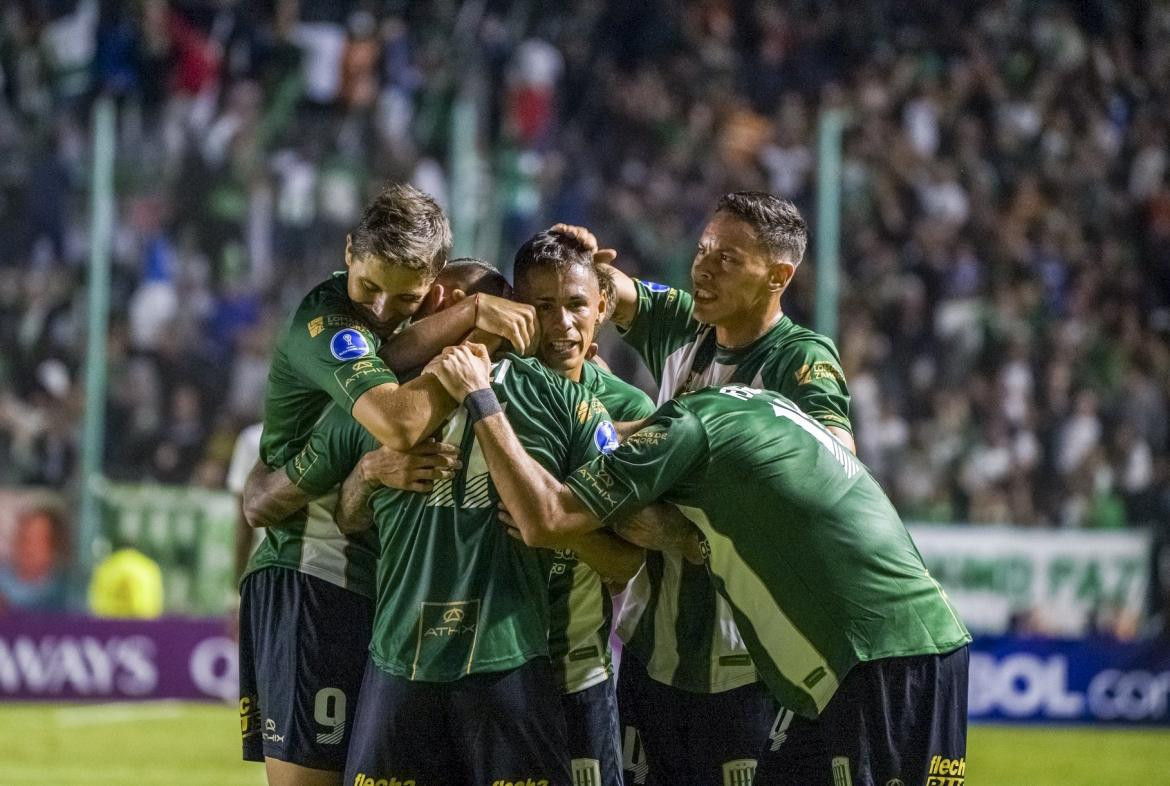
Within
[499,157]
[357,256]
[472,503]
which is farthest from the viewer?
[499,157]

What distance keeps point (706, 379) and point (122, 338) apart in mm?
9431

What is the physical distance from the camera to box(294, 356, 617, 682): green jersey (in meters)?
4.55

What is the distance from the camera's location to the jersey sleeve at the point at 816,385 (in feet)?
17.7

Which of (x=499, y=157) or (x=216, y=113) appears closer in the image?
(x=499, y=157)

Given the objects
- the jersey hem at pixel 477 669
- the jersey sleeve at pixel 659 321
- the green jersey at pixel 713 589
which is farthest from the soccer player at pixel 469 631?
the jersey sleeve at pixel 659 321

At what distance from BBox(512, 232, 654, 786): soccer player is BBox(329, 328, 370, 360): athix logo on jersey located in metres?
0.51

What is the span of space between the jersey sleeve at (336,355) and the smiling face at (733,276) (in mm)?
1266

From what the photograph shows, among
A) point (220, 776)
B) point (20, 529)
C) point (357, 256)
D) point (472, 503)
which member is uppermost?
point (357, 256)

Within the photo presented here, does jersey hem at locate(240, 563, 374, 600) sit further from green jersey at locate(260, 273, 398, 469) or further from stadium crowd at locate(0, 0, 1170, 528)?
stadium crowd at locate(0, 0, 1170, 528)

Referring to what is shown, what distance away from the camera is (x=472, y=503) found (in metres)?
4.64

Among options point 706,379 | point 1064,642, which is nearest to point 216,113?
point 1064,642

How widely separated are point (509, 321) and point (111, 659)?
9.08 m

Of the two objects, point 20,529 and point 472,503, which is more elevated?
point 472,503

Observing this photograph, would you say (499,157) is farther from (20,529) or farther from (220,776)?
(220,776)
